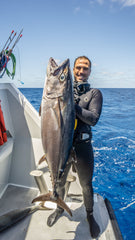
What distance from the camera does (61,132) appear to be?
1.50 meters

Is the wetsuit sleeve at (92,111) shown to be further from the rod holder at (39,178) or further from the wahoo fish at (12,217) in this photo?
the wahoo fish at (12,217)

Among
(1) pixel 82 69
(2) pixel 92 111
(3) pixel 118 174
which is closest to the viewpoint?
(2) pixel 92 111

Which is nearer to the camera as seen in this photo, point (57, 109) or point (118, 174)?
point (57, 109)

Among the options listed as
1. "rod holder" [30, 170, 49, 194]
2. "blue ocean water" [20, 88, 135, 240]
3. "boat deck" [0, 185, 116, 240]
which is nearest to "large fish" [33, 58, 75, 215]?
"rod holder" [30, 170, 49, 194]

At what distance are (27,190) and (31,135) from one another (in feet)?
3.88

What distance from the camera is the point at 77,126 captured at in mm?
2146

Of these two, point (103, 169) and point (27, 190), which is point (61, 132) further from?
point (103, 169)

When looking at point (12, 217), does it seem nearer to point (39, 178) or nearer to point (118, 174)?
point (39, 178)

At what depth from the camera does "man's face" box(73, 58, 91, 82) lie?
6.84ft

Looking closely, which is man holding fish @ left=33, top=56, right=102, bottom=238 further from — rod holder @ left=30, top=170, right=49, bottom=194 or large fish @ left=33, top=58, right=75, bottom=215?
rod holder @ left=30, top=170, right=49, bottom=194

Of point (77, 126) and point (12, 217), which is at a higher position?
point (77, 126)

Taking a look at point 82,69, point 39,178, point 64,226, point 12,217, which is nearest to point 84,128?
point 82,69

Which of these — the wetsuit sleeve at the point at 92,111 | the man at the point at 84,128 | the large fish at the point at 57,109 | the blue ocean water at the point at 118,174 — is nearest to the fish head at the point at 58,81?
the large fish at the point at 57,109

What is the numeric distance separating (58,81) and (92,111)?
597mm
